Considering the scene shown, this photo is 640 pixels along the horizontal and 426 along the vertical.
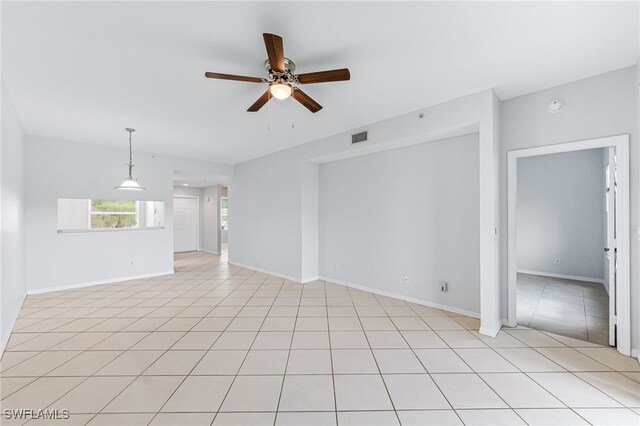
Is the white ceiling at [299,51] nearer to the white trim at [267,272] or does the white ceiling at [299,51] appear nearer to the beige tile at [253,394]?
the beige tile at [253,394]

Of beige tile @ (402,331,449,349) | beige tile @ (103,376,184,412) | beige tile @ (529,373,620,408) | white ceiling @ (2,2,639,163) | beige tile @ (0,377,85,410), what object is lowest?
beige tile @ (529,373,620,408)

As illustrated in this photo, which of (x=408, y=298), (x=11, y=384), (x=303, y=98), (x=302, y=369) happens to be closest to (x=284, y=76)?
(x=303, y=98)

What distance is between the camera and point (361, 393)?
1.94 m

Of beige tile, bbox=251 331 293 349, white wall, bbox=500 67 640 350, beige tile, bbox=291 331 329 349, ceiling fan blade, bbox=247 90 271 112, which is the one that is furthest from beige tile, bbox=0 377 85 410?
white wall, bbox=500 67 640 350

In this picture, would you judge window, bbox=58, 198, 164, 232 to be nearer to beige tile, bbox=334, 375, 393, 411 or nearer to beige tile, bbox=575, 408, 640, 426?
beige tile, bbox=334, 375, 393, 411

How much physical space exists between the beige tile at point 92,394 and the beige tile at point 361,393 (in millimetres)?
1680

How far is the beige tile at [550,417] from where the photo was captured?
65.3 inches

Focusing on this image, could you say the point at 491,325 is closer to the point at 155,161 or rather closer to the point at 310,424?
the point at 310,424

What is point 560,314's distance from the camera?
3.44 metres

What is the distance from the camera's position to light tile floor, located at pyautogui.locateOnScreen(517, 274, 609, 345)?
9.77ft

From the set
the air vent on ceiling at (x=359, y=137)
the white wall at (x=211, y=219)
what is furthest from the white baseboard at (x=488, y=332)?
the white wall at (x=211, y=219)

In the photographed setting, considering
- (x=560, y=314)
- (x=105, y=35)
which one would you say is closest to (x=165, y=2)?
(x=105, y=35)

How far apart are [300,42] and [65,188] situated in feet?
17.3

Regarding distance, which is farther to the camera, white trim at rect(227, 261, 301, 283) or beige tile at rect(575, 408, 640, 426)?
white trim at rect(227, 261, 301, 283)
